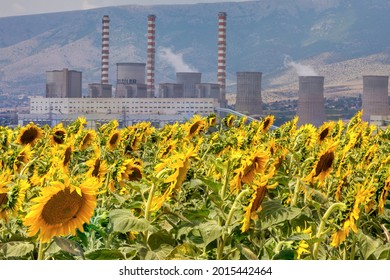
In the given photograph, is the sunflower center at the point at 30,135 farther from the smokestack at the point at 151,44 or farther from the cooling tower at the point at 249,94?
the cooling tower at the point at 249,94

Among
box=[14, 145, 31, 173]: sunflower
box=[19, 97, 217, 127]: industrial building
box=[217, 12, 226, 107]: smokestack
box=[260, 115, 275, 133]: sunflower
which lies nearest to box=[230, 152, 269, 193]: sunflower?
box=[14, 145, 31, 173]: sunflower

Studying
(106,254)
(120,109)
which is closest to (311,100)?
(120,109)

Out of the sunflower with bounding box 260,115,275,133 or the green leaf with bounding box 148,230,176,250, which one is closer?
the green leaf with bounding box 148,230,176,250

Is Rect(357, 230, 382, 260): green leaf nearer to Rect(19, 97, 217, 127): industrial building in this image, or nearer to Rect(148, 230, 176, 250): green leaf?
Rect(148, 230, 176, 250): green leaf

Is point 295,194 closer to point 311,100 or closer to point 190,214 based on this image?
point 190,214

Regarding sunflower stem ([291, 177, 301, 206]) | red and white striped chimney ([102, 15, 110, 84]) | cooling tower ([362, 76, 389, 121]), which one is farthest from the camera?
cooling tower ([362, 76, 389, 121])

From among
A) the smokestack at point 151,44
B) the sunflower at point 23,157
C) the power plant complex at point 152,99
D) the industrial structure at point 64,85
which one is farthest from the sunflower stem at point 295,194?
the industrial structure at point 64,85

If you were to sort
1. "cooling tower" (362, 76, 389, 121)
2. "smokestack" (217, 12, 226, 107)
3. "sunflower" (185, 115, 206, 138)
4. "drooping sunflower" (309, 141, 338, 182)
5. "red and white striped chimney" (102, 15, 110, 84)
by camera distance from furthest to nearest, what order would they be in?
"cooling tower" (362, 76, 389, 121) < "red and white striped chimney" (102, 15, 110, 84) < "smokestack" (217, 12, 226, 107) < "sunflower" (185, 115, 206, 138) < "drooping sunflower" (309, 141, 338, 182)
